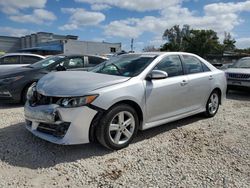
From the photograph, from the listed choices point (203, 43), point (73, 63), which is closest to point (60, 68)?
point (73, 63)

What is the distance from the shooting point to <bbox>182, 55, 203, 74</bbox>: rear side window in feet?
16.5

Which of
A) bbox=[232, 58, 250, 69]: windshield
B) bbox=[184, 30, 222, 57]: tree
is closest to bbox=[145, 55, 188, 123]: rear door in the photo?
bbox=[232, 58, 250, 69]: windshield

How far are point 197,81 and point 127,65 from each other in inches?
59.4

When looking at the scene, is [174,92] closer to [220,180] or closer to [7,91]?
[220,180]

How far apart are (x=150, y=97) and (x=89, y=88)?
106 cm

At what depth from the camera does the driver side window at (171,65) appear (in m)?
4.53

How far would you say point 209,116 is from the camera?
5.73 metres

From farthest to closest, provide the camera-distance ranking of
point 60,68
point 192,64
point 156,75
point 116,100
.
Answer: point 60,68, point 192,64, point 156,75, point 116,100

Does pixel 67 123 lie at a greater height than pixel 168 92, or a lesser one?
lesser

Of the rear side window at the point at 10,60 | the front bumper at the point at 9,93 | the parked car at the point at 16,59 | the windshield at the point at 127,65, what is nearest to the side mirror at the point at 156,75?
the windshield at the point at 127,65

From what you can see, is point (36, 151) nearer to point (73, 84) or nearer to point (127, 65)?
point (73, 84)

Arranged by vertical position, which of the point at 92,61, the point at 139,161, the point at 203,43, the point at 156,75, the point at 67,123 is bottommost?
the point at 139,161

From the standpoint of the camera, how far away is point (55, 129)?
3.53 meters

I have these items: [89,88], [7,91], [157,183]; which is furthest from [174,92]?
[7,91]
